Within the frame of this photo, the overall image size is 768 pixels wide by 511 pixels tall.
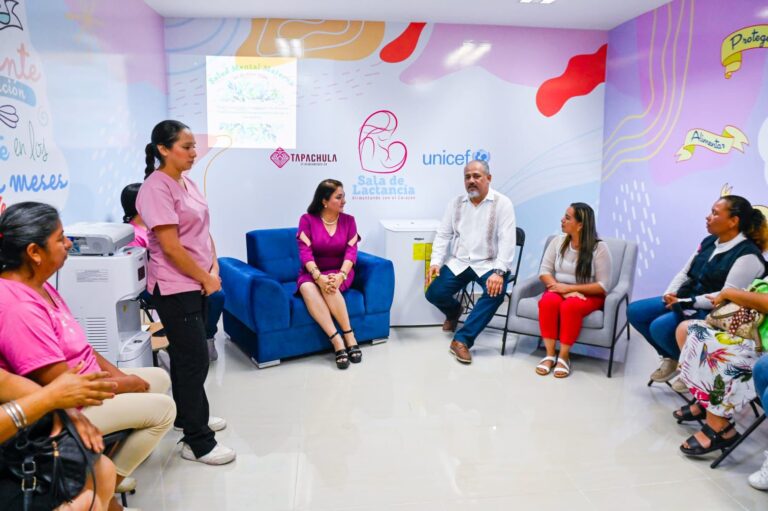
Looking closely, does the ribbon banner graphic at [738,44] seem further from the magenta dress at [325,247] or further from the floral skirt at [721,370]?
the magenta dress at [325,247]

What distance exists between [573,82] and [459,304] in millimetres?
2720

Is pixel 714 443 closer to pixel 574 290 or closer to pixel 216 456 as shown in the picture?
pixel 574 290

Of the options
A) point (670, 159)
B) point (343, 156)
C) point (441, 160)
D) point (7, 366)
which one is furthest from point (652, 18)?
point (7, 366)

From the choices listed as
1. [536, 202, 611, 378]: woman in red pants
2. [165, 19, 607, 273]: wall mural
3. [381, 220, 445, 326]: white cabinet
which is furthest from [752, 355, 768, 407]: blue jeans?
[165, 19, 607, 273]: wall mural

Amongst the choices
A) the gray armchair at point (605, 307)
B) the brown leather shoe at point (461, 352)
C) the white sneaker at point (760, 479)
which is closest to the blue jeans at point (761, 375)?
the white sneaker at point (760, 479)

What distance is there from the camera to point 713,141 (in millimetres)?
4371

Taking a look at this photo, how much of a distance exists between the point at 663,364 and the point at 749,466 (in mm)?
920

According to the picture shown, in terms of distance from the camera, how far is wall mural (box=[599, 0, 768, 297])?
13.3ft

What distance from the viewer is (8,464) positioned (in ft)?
5.15

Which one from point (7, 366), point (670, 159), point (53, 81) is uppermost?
point (53, 81)

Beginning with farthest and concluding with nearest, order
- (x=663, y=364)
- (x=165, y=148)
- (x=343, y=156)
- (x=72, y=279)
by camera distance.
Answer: (x=343, y=156) < (x=663, y=364) < (x=72, y=279) < (x=165, y=148)

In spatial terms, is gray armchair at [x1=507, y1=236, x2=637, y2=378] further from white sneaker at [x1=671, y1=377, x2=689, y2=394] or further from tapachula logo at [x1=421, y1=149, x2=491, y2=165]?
tapachula logo at [x1=421, y1=149, x2=491, y2=165]

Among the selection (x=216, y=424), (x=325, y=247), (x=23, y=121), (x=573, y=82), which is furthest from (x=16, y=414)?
(x=573, y=82)

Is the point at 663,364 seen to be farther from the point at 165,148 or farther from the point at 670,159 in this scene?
the point at 165,148
